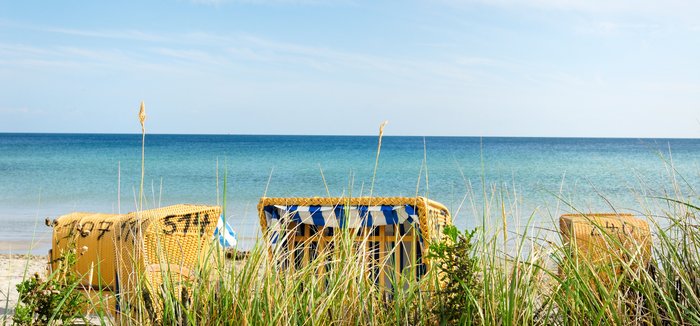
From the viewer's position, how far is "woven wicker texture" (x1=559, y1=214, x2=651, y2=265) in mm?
2180

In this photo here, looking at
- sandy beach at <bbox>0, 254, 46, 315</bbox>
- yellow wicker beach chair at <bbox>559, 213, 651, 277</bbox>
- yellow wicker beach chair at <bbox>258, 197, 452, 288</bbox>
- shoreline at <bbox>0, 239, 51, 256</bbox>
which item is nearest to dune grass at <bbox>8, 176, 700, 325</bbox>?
yellow wicker beach chair at <bbox>559, 213, 651, 277</bbox>

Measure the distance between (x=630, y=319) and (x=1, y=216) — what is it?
1069 cm

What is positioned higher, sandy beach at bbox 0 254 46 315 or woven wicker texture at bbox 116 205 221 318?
woven wicker texture at bbox 116 205 221 318

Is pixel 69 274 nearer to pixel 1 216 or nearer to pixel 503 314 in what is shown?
pixel 503 314

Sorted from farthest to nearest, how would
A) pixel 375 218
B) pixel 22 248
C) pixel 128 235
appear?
pixel 22 248 → pixel 128 235 → pixel 375 218

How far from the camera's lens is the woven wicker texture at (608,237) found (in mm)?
2180

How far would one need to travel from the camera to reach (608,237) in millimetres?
2244

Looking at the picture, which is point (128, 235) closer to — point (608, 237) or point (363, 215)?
point (363, 215)

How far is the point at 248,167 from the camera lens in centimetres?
3080

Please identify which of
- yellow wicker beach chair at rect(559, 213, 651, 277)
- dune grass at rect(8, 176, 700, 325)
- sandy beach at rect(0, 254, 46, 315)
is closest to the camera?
dune grass at rect(8, 176, 700, 325)

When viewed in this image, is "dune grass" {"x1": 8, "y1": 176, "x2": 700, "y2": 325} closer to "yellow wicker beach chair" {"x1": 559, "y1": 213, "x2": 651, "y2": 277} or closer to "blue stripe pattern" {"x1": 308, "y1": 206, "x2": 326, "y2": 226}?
"yellow wicker beach chair" {"x1": 559, "y1": 213, "x2": 651, "y2": 277}

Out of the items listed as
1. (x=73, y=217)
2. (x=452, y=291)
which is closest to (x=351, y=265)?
(x=452, y=291)

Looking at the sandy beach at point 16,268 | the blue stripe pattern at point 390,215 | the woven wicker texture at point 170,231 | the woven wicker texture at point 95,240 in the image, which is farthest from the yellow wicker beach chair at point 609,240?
the sandy beach at point 16,268

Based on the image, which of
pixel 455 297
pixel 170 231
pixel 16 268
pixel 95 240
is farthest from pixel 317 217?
pixel 16 268
